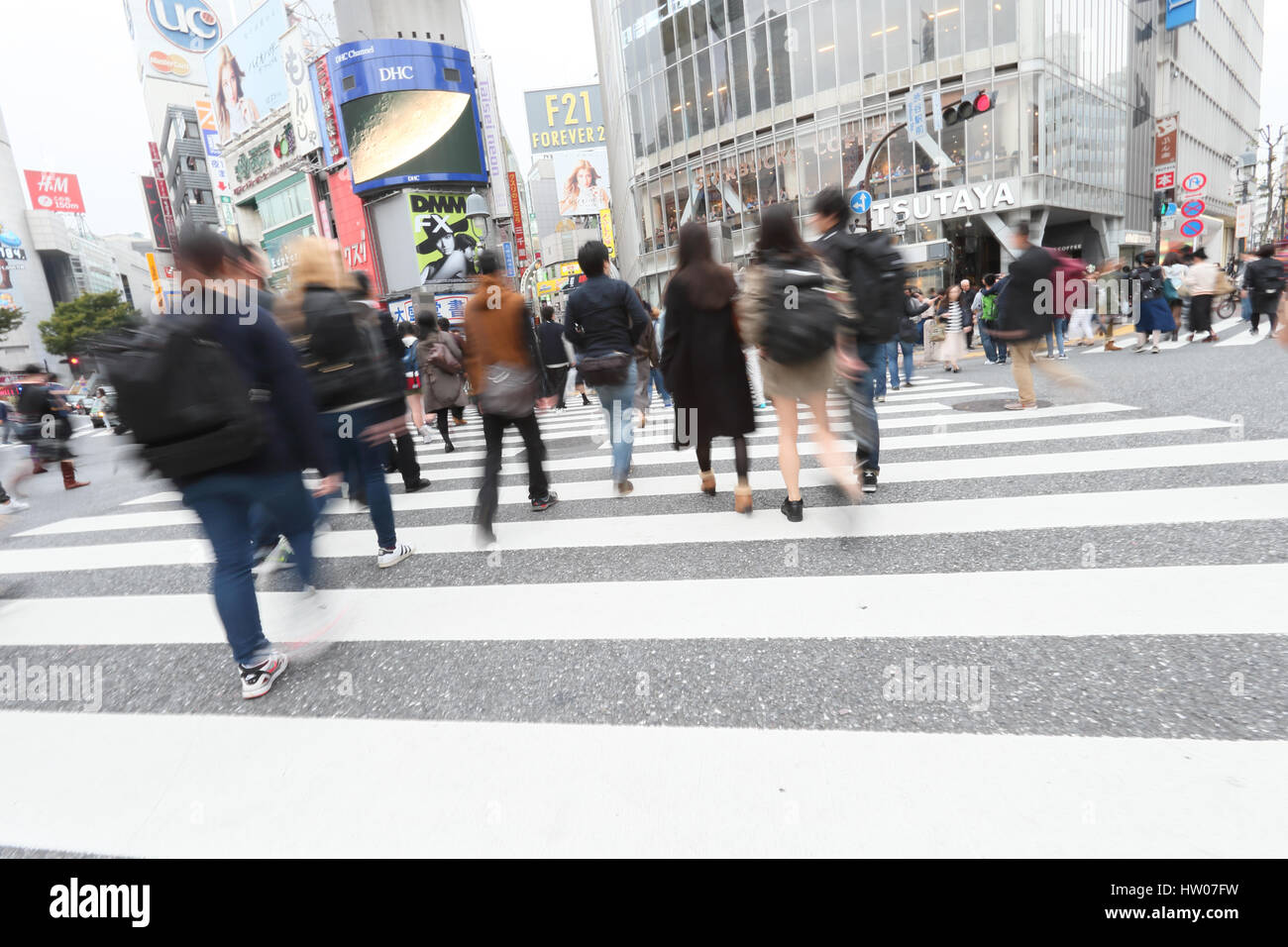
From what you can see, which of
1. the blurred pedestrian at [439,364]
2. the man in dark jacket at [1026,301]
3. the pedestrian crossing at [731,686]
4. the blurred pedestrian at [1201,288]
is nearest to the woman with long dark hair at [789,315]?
the pedestrian crossing at [731,686]

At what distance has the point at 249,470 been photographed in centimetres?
257

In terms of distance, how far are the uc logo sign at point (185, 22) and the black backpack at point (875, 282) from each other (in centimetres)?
9990

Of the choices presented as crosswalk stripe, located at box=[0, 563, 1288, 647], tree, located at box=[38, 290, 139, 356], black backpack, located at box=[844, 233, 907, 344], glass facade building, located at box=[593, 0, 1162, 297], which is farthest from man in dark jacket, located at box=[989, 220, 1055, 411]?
tree, located at box=[38, 290, 139, 356]

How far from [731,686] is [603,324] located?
3.23 metres

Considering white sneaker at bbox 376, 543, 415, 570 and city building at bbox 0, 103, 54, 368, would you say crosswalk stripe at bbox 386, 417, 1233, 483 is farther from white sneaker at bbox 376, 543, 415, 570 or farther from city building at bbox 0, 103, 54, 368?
city building at bbox 0, 103, 54, 368

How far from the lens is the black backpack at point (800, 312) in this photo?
140 inches

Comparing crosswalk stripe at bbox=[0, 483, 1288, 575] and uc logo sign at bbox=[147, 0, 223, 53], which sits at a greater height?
uc logo sign at bbox=[147, 0, 223, 53]

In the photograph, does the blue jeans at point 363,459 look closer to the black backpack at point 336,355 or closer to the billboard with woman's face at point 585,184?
the black backpack at point 336,355

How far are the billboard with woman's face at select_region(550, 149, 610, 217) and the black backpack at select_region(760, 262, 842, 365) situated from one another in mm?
A: 60379

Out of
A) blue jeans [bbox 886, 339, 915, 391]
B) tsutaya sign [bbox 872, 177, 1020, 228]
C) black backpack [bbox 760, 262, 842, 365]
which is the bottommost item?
blue jeans [bbox 886, 339, 915, 391]

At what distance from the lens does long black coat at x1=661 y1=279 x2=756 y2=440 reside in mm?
4230

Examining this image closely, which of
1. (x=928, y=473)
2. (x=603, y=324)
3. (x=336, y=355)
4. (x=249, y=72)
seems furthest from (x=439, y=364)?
(x=249, y=72)
